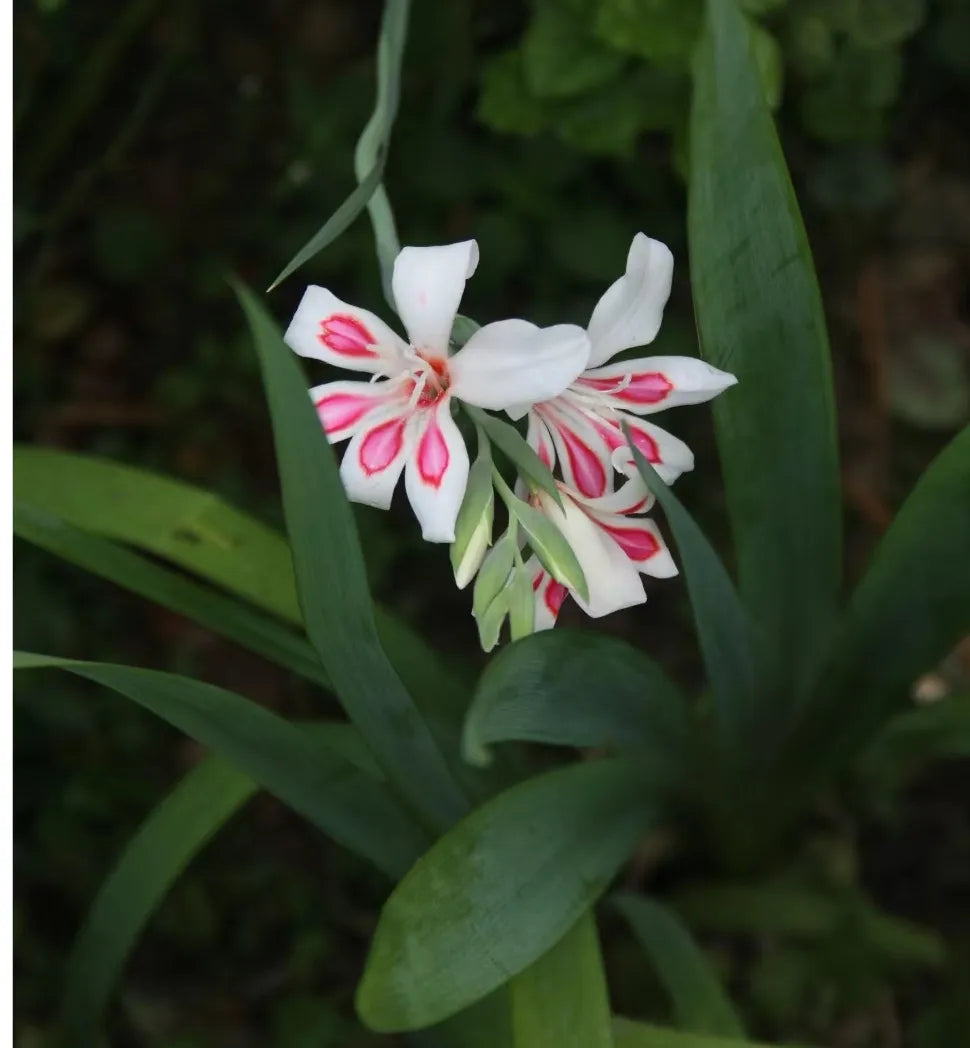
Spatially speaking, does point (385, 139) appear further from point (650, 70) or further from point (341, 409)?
point (650, 70)

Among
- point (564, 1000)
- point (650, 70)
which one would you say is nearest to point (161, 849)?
point (564, 1000)

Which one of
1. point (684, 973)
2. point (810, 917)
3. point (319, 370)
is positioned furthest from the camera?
Result: point (319, 370)

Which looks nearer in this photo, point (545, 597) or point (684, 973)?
point (545, 597)

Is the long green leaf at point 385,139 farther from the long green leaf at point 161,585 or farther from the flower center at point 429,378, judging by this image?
the long green leaf at point 161,585

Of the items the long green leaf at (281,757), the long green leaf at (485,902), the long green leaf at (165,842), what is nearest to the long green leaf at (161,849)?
the long green leaf at (165,842)

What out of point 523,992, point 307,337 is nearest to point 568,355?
point 307,337

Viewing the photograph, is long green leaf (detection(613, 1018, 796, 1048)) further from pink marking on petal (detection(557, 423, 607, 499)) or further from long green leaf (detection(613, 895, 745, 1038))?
pink marking on petal (detection(557, 423, 607, 499))
